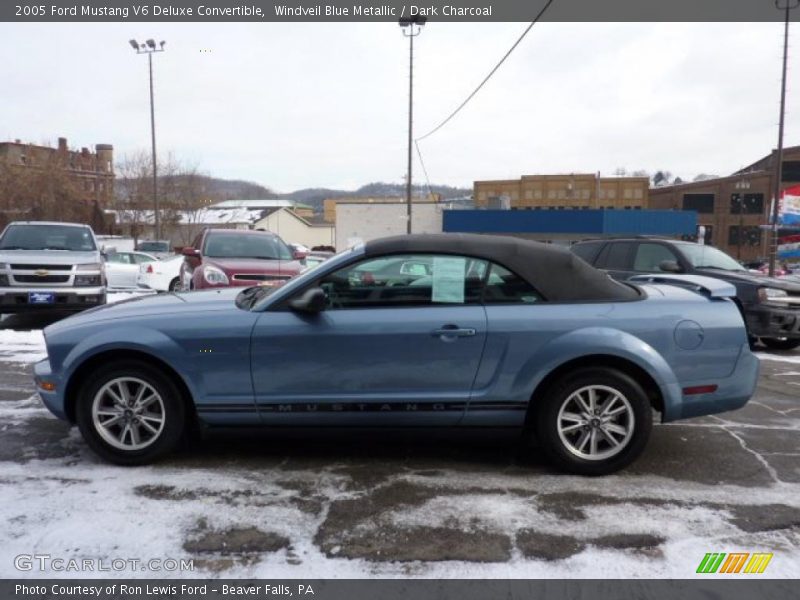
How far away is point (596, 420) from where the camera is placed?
12.7 feet

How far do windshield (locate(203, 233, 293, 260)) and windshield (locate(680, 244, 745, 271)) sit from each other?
247 inches

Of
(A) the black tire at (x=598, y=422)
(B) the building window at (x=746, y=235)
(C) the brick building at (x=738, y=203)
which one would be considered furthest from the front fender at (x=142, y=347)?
(B) the building window at (x=746, y=235)

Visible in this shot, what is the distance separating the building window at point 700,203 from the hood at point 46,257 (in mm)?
63171

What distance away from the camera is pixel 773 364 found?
26.0 feet

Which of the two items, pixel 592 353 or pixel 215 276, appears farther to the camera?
pixel 215 276

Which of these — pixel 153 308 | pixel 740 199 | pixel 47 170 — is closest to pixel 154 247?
pixel 47 170

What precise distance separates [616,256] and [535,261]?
5787 millimetres

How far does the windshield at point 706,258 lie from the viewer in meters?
8.88

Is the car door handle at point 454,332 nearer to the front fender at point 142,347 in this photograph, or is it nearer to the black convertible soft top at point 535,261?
the black convertible soft top at point 535,261

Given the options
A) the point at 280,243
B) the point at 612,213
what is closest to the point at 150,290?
the point at 280,243

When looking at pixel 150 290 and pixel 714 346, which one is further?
pixel 150 290

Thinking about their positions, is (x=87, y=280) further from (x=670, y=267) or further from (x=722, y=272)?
(x=722, y=272)
